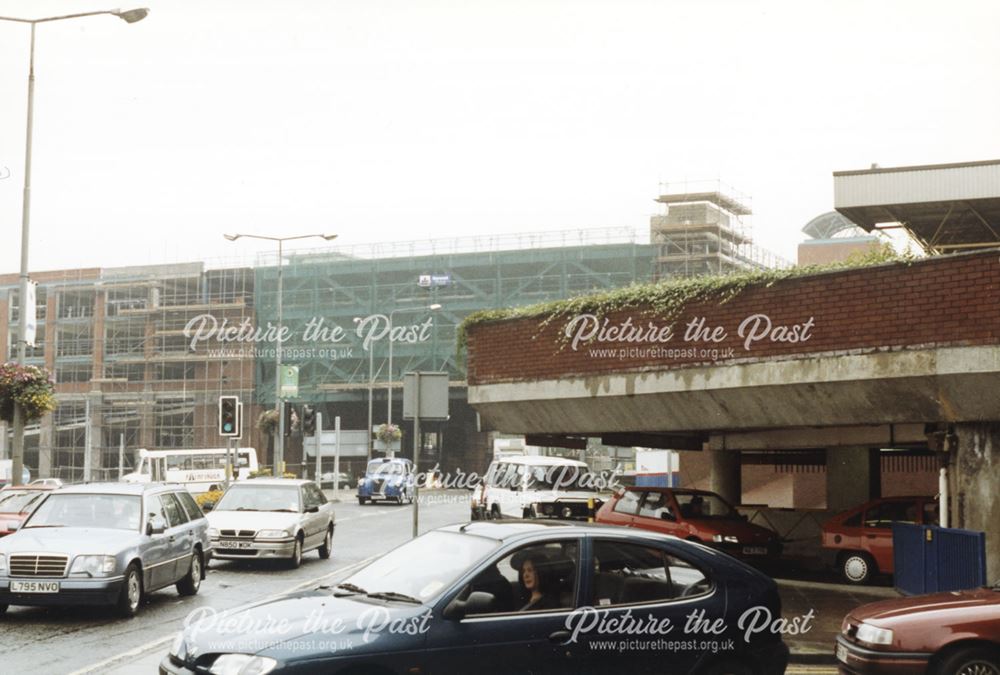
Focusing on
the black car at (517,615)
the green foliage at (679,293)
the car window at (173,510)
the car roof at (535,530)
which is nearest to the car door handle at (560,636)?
the black car at (517,615)

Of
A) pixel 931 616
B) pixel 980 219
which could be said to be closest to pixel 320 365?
pixel 980 219

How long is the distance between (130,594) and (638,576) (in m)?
7.82

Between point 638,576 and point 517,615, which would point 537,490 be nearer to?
point 638,576

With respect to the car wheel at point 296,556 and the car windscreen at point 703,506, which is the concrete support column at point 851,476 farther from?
the car wheel at point 296,556

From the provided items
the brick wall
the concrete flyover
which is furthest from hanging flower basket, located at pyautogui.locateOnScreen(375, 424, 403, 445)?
the brick wall

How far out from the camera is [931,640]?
8383 millimetres

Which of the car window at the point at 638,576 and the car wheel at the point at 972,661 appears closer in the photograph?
the car window at the point at 638,576

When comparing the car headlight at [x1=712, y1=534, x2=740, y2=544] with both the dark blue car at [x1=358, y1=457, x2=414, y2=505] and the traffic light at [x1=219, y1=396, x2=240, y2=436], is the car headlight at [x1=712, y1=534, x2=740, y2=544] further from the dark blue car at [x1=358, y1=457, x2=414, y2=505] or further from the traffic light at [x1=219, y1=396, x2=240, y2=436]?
the dark blue car at [x1=358, y1=457, x2=414, y2=505]

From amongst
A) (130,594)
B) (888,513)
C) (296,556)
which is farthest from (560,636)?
(888,513)

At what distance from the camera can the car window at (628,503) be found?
66.4 ft

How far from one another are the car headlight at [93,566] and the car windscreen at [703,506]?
10.5 m

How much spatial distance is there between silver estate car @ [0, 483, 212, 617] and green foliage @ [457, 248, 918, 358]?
6356 millimetres

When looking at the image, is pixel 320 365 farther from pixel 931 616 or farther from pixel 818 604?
pixel 931 616

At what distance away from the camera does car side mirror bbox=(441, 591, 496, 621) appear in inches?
261
